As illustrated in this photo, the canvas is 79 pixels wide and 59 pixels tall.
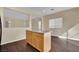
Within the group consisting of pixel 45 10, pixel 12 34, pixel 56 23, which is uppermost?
pixel 45 10

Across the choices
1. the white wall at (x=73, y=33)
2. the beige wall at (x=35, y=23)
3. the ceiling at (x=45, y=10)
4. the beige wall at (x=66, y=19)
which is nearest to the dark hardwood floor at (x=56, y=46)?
the white wall at (x=73, y=33)

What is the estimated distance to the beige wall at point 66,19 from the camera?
6.41ft

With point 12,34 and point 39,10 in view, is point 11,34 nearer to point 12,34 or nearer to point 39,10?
point 12,34

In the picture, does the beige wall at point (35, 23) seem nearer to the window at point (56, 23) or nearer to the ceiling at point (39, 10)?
the ceiling at point (39, 10)

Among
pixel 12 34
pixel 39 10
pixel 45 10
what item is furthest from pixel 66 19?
pixel 12 34

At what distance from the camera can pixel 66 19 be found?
2006 mm

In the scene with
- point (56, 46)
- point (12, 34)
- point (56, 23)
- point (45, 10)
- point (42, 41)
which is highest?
point (45, 10)

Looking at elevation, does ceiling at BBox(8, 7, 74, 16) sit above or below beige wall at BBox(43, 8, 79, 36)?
above

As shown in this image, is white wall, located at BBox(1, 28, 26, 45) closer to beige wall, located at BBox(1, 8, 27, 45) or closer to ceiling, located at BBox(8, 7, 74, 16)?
beige wall, located at BBox(1, 8, 27, 45)

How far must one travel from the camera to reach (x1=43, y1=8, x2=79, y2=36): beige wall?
1.96 metres

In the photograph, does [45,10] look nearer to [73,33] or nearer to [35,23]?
[35,23]

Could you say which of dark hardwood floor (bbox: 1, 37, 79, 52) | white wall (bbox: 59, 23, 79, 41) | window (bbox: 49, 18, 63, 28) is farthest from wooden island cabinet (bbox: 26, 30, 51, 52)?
white wall (bbox: 59, 23, 79, 41)

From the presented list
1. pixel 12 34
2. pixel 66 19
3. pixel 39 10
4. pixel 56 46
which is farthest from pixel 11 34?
pixel 66 19

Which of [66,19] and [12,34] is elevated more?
[66,19]
